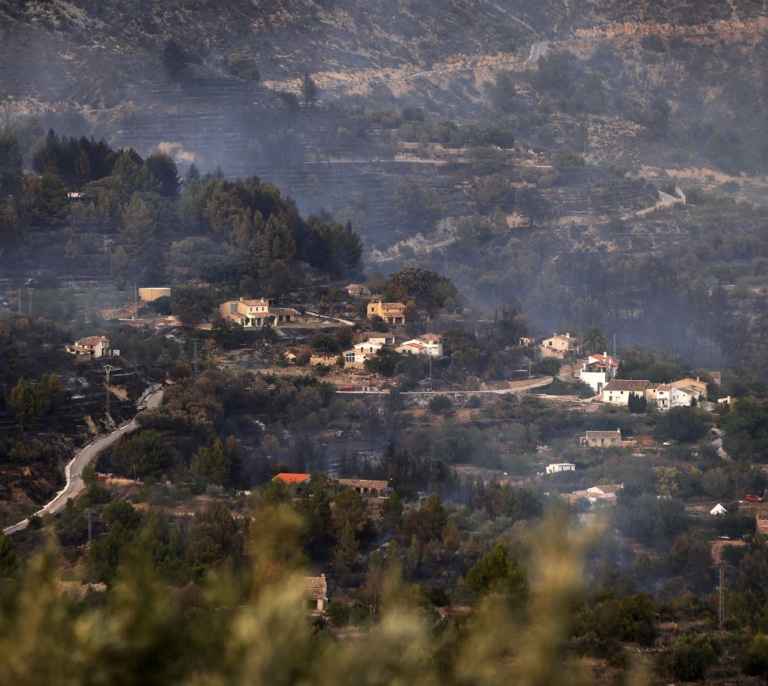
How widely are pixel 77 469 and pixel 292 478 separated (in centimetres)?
377

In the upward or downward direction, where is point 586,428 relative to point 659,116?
downward

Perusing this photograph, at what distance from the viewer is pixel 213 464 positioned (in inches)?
1287

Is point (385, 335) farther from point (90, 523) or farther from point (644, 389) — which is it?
point (90, 523)

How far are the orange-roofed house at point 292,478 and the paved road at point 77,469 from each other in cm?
323

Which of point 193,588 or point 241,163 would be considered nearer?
point 193,588

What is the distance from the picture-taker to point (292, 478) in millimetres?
33156

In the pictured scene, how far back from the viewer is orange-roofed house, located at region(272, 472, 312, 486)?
→ 32.5 meters

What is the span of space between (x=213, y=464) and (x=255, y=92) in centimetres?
4109

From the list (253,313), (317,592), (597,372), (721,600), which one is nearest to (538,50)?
(253,313)

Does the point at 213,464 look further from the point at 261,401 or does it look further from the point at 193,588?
the point at 193,588

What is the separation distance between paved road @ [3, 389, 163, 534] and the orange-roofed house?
127 inches

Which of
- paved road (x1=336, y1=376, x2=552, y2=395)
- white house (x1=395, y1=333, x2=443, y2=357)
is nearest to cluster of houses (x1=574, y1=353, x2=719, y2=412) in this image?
paved road (x1=336, y1=376, x2=552, y2=395)

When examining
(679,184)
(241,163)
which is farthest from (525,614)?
(679,184)

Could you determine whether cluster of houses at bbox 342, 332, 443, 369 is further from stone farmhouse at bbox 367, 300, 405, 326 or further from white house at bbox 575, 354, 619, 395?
white house at bbox 575, 354, 619, 395
